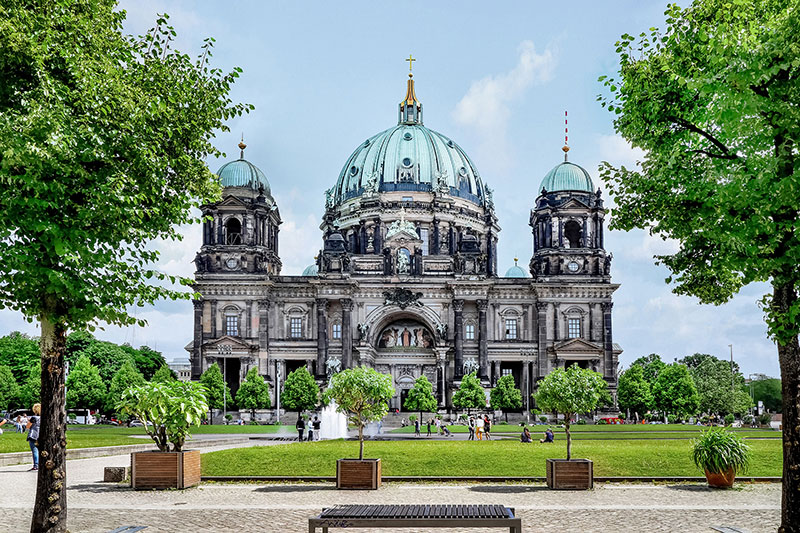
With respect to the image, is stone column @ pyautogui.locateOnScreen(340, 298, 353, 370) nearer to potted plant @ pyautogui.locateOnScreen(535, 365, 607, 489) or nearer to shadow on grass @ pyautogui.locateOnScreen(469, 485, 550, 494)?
potted plant @ pyautogui.locateOnScreen(535, 365, 607, 489)

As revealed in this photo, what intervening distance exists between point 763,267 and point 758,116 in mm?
2750

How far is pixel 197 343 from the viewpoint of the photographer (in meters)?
86.6

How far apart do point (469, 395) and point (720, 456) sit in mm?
55144

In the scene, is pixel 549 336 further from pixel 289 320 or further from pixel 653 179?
pixel 653 179

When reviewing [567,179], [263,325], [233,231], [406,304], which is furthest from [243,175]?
[567,179]

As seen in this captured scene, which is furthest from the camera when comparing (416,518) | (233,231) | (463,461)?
(233,231)

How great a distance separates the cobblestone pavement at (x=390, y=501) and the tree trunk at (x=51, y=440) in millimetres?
1137

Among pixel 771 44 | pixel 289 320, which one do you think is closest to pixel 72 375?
pixel 289 320

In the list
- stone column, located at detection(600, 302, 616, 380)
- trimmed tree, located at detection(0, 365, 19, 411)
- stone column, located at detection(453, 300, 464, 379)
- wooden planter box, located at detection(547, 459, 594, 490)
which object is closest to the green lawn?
wooden planter box, located at detection(547, 459, 594, 490)

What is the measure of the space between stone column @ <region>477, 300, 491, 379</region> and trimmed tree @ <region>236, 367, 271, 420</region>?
76.4ft

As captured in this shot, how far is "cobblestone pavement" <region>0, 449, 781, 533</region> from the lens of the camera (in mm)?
16594

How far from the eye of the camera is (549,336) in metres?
88.9

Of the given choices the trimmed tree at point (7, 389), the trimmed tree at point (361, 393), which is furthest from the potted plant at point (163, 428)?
the trimmed tree at point (7, 389)

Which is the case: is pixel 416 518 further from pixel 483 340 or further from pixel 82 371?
pixel 82 371
